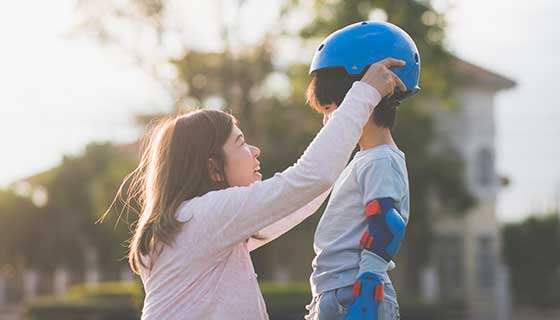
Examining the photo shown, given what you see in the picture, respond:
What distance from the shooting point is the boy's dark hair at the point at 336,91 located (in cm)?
322

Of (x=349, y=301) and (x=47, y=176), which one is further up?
(x=47, y=176)

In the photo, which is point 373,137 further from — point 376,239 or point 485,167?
point 485,167

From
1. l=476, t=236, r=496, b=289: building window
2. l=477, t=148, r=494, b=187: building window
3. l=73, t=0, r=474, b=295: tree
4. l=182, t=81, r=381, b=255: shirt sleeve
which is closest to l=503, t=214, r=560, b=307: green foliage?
l=476, t=236, r=496, b=289: building window

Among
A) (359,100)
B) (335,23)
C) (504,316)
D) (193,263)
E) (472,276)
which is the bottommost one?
(193,263)

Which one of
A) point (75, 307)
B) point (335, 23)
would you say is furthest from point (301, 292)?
point (335, 23)

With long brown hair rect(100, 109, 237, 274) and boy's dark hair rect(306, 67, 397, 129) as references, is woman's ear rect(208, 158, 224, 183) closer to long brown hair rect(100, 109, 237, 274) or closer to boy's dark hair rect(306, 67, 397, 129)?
long brown hair rect(100, 109, 237, 274)

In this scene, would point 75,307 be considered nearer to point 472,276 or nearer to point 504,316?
point 504,316

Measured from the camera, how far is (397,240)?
2957mm

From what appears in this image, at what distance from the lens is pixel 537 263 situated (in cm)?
3055

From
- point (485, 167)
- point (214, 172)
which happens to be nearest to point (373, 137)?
point (214, 172)

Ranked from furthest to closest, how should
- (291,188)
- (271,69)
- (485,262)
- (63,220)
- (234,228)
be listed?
(63,220) < (485,262) < (271,69) < (234,228) < (291,188)

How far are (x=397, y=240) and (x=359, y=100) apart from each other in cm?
42

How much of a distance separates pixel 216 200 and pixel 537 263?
28748mm

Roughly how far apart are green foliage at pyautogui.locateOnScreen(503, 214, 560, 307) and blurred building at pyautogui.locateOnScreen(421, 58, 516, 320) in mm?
650
